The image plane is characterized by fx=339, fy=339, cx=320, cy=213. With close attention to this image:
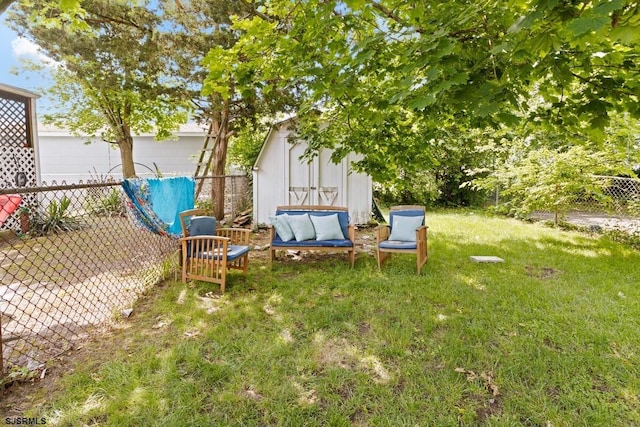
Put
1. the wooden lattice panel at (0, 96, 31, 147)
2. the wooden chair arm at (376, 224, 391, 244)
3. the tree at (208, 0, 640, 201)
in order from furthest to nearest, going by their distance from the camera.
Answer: the wooden lattice panel at (0, 96, 31, 147), the wooden chair arm at (376, 224, 391, 244), the tree at (208, 0, 640, 201)

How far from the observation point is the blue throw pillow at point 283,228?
512 centimetres

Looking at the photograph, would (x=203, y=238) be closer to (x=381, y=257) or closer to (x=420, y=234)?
(x=381, y=257)

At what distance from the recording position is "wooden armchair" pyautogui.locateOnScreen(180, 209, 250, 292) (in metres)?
3.96

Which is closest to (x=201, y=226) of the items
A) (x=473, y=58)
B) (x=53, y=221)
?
(x=473, y=58)

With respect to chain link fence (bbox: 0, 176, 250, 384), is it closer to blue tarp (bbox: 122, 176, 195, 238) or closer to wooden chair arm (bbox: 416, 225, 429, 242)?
blue tarp (bbox: 122, 176, 195, 238)

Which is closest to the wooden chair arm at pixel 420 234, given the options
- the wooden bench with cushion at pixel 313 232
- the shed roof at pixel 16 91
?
the wooden bench with cushion at pixel 313 232

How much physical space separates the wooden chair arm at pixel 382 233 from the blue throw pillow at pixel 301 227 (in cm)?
100

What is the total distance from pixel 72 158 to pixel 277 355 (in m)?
16.2

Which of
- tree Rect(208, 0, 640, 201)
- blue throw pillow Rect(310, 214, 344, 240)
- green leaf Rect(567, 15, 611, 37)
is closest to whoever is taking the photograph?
green leaf Rect(567, 15, 611, 37)

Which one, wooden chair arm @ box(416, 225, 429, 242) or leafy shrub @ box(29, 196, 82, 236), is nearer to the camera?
wooden chair arm @ box(416, 225, 429, 242)

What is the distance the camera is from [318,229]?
206 inches

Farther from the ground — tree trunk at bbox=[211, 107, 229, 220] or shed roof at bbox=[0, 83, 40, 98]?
shed roof at bbox=[0, 83, 40, 98]

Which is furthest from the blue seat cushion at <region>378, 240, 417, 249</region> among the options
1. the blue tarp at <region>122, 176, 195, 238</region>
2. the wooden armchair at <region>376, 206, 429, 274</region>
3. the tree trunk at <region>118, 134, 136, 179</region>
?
the tree trunk at <region>118, 134, 136, 179</region>

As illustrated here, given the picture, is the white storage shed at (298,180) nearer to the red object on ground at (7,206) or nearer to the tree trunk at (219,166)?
the tree trunk at (219,166)
